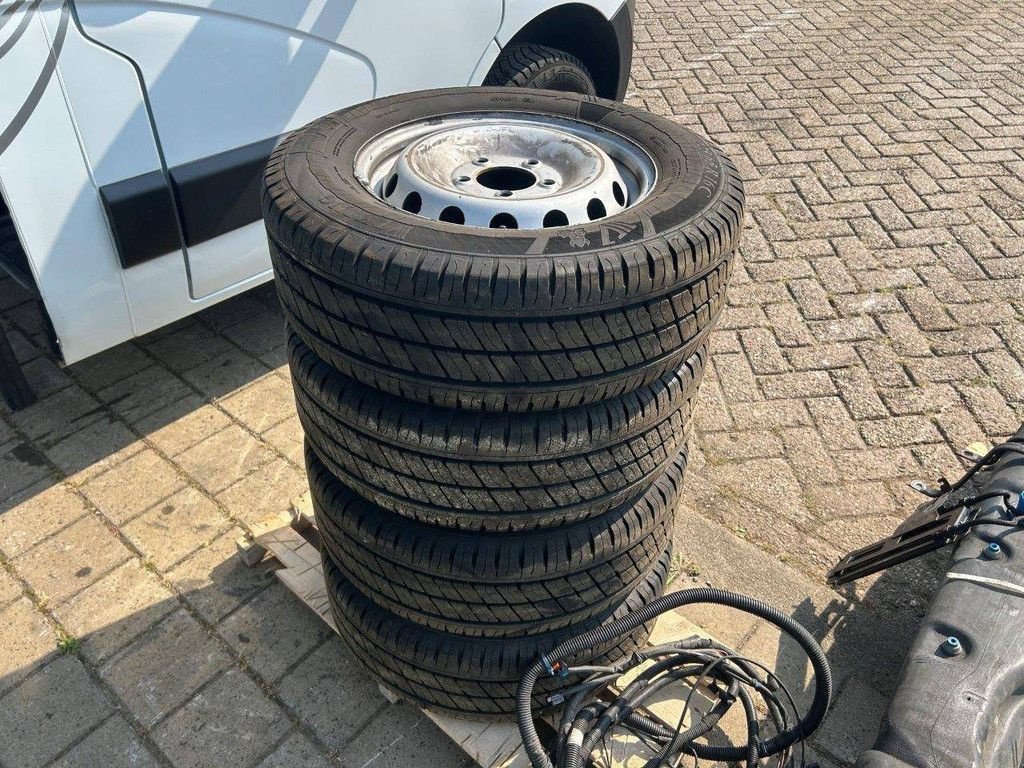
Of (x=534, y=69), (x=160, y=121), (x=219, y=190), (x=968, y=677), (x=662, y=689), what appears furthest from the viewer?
(x=534, y=69)

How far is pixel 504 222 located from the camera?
6.15 feet

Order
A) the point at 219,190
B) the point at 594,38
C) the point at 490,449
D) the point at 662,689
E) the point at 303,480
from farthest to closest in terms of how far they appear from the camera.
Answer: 1. the point at 594,38
2. the point at 303,480
3. the point at 219,190
4. the point at 662,689
5. the point at 490,449

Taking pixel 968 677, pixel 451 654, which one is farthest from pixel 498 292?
pixel 968 677

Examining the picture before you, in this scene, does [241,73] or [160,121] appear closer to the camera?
[160,121]

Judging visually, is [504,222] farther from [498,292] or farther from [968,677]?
[968,677]

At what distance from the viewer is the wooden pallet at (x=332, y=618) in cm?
219

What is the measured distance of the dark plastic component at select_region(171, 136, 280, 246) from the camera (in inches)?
118

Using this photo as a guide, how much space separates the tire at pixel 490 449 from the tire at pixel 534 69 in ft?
8.47

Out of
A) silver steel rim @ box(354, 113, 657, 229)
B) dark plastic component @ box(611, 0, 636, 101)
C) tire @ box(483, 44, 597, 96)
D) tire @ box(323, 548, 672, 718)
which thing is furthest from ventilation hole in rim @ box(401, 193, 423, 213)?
dark plastic component @ box(611, 0, 636, 101)

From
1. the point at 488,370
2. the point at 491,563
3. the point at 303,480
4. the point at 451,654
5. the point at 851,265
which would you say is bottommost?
the point at 851,265

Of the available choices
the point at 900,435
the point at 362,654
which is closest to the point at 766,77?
the point at 900,435

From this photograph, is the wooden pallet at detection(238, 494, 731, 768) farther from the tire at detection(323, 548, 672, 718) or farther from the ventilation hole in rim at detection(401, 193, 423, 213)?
the ventilation hole in rim at detection(401, 193, 423, 213)

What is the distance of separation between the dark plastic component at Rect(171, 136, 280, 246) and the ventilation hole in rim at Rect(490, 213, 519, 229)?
144 centimetres

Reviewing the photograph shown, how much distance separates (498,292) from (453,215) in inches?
17.0
